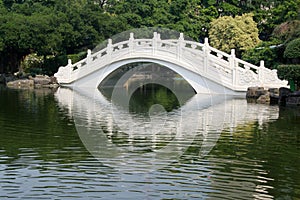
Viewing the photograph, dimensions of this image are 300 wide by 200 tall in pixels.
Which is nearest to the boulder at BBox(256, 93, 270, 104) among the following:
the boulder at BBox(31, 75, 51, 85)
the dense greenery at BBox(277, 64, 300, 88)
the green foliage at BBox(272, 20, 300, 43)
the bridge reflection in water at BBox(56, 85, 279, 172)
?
the bridge reflection in water at BBox(56, 85, 279, 172)

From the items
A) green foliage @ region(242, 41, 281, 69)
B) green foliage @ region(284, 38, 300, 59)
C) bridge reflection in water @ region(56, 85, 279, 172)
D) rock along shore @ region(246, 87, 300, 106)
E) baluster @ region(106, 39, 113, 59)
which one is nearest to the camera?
bridge reflection in water @ region(56, 85, 279, 172)

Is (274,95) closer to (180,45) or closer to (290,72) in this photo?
(290,72)

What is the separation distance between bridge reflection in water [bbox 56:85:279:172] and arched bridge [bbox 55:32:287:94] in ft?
4.75

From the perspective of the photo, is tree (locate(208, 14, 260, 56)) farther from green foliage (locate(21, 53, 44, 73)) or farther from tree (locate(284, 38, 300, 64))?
tree (locate(284, 38, 300, 64))

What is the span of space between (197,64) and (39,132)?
1045 centimetres

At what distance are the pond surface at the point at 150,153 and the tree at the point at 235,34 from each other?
16.6 meters

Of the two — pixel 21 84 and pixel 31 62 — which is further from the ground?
pixel 31 62

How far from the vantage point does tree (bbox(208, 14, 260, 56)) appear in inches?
1254

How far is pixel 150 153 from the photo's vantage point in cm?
934

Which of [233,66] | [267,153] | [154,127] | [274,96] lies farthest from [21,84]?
[267,153]

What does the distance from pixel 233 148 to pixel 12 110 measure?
24.7 ft

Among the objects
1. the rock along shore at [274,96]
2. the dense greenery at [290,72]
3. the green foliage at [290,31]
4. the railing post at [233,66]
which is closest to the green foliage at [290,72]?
the dense greenery at [290,72]

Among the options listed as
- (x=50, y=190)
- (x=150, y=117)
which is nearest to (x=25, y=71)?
(x=150, y=117)

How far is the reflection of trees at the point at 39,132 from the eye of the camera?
9.30 metres
